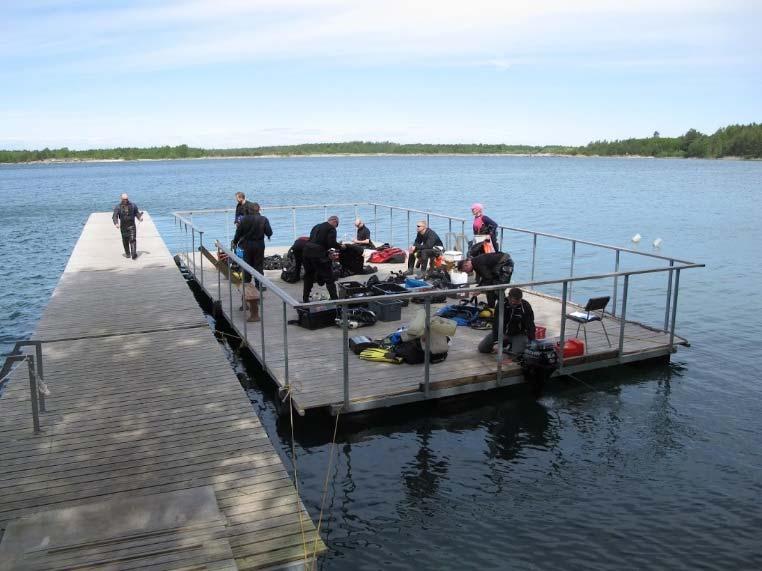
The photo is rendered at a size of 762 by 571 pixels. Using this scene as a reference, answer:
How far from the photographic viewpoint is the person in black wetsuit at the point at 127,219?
15.8 m

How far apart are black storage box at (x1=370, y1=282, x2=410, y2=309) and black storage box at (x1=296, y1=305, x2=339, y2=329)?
116cm

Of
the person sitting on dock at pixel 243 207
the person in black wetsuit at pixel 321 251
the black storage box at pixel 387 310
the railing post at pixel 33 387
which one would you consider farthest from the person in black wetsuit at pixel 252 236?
the railing post at pixel 33 387

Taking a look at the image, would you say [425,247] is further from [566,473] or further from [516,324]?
[566,473]

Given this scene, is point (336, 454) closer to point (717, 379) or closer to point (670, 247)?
point (717, 379)

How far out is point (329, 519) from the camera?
6316mm

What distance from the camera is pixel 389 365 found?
8.84 meters

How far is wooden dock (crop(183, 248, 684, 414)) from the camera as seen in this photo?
796 centimetres

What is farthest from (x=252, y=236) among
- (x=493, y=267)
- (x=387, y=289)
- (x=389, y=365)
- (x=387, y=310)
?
(x=389, y=365)

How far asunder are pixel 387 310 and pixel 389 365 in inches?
78.2

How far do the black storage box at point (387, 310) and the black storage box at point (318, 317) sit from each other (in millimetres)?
646

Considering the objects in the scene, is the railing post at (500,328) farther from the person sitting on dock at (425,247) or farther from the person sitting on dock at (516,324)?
the person sitting on dock at (425,247)

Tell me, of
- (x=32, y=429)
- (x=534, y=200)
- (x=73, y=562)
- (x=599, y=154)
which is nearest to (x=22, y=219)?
(x=534, y=200)

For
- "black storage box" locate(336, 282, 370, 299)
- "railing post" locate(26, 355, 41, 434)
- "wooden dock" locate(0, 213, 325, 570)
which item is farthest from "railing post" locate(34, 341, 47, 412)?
"black storage box" locate(336, 282, 370, 299)

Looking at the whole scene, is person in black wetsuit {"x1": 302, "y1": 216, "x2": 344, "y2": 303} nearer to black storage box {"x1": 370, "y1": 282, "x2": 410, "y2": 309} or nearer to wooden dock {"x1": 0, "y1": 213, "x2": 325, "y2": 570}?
black storage box {"x1": 370, "y1": 282, "x2": 410, "y2": 309}
